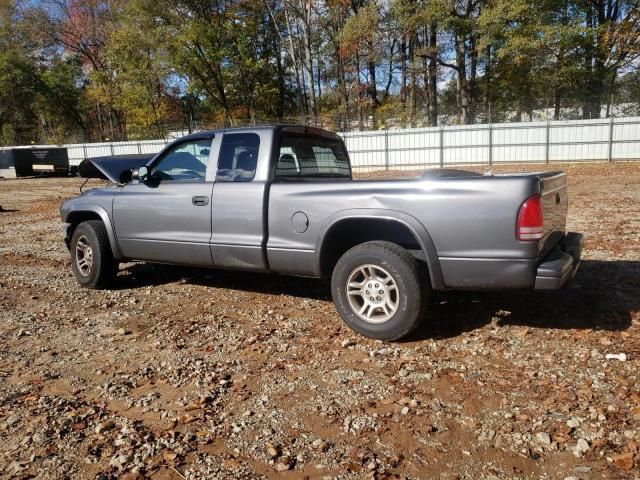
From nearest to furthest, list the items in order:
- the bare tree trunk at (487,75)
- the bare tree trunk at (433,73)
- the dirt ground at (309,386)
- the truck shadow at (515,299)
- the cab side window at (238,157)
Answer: the dirt ground at (309,386)
the truck shadow at (515,299)
the cab side window at (238,157)
the bare tree trunk at (433,73)
the bare tree trunk at (487,75)

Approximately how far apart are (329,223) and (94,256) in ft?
9.93

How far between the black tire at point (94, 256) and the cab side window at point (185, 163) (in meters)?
1.01

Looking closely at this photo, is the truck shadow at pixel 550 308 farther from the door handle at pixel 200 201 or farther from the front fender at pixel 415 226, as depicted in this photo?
the door handle at pixel 200 201

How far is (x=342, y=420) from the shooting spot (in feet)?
9.45

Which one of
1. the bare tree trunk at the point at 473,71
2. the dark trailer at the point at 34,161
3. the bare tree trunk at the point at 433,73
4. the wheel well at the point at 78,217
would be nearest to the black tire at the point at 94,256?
the wheel well at the point at 78,217

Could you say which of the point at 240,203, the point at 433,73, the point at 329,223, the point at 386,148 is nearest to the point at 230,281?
the point at 240,203

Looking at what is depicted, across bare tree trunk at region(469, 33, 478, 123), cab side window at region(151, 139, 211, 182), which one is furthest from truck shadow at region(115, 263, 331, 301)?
bare tree trunk at region(469, 33, 478, 123)

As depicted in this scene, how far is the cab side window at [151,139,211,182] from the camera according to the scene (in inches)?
197

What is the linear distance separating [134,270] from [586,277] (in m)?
5.58

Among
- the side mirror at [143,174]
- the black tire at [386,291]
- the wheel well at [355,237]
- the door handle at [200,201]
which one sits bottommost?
the black tire at [386,291]

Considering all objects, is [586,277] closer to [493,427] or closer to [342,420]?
[493,427]

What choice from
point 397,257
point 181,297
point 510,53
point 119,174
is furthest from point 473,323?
point 510,53

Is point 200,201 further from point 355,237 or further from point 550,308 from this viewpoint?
point 550,308

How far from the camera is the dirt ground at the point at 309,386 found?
2510mm
